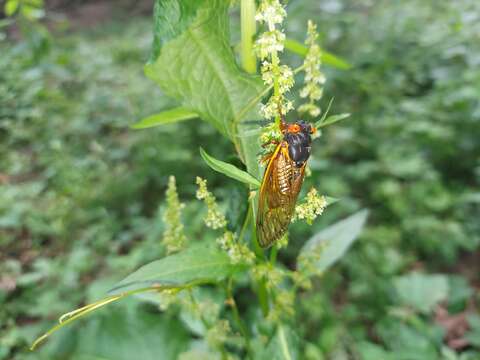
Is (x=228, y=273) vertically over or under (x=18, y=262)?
over

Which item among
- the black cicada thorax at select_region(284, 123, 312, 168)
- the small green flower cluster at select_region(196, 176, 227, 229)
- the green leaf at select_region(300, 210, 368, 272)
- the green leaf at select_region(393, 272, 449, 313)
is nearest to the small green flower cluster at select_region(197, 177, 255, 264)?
the small green flower cluster at select_region(196, 176, 227, 229)

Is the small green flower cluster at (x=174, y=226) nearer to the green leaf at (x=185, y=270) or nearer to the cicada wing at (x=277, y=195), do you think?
the green leaf at (x=185, y=270)

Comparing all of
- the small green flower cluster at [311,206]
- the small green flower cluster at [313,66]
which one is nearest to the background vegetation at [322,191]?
the small green flower cluster at [311,206]

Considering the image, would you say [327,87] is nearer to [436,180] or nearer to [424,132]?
[424,132]

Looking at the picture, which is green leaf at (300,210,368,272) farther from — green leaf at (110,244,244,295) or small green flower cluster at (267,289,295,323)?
green leaf at (110,244,244,295)

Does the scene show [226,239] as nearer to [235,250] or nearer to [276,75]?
[235,250]

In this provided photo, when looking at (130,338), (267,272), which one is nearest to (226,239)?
(267,272)

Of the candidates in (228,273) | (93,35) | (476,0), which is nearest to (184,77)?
(228,273)
